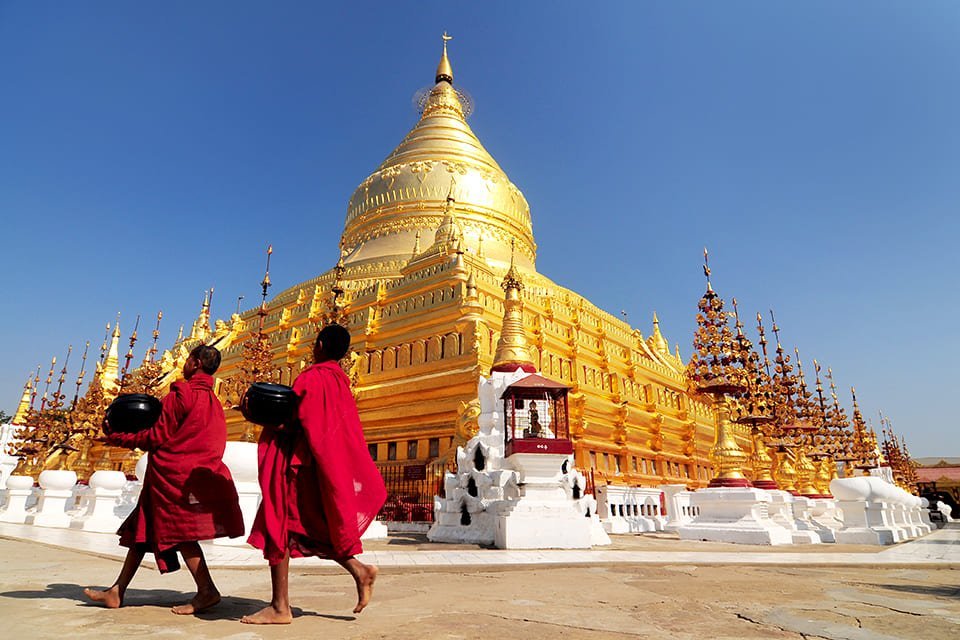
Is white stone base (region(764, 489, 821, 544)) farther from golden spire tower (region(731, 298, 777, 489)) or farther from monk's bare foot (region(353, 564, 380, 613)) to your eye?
monk's bare foot (region(353, 564, 380, 613))

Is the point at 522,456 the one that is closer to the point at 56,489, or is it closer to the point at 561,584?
the point at 561,584

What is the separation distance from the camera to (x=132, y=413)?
349cm

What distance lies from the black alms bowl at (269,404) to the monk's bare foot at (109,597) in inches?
53.0

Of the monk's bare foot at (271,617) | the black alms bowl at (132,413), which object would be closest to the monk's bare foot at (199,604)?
the monk's bare foot at (271,617)

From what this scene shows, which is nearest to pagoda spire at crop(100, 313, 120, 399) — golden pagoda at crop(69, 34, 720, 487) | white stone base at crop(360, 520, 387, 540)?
golden pagoda at crop(69, 34, 720, 487)

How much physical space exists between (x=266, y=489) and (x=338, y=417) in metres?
0.57

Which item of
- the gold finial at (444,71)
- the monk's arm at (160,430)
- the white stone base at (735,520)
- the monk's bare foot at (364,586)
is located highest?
the gold finial at (444,71)

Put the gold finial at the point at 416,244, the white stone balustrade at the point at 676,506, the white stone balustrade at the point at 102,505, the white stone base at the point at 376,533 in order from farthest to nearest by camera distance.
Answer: the gold finial at the point at 416,244
the white stone balustrade at the point at 676,506
the white stone balustrade at the point at 102,505
the white stone base at the point at 376,533

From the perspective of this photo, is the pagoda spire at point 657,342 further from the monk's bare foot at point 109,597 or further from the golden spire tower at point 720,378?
the monk's bare foot at point 109,597

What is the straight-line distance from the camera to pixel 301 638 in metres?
2.76

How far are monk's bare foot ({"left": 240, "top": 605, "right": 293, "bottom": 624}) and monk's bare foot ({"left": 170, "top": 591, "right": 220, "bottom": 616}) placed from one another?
0.39m

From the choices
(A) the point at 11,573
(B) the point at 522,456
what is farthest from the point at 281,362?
(A) the point at 11,573

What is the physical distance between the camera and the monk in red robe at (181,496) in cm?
342

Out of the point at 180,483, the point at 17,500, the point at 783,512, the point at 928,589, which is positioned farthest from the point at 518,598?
the point at 17,500
